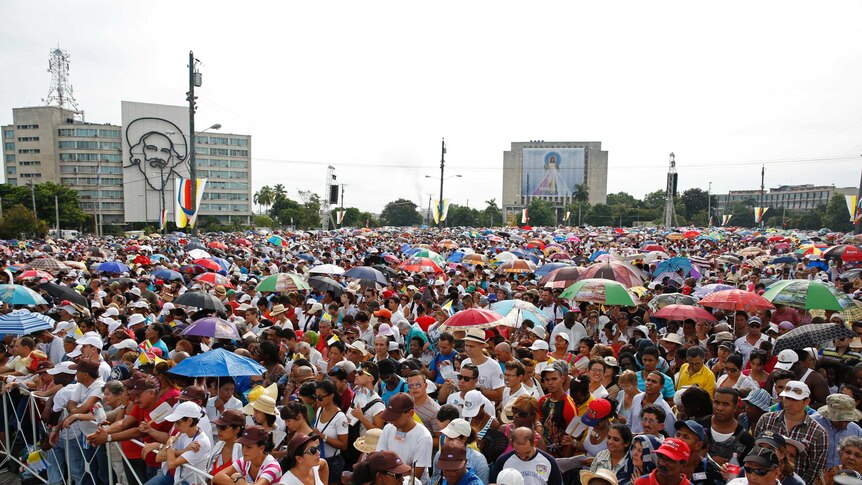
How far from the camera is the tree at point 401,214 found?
115m

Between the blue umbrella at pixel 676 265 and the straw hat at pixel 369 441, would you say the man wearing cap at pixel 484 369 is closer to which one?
the straw hat at pixel 369 441

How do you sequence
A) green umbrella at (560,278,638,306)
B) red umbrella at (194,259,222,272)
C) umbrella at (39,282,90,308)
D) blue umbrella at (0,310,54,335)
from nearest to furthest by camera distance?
blue umbrella at (0,310,54,335) < green umbrella at (560,278,638,306) < umbrella at (39,282,90,308) < red umbrella at (194,259,222,272)

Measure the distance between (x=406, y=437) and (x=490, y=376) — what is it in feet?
5.46

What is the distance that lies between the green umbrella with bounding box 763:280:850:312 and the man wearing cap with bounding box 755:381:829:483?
10.4ft

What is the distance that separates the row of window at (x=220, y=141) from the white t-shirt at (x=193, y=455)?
113301 mm

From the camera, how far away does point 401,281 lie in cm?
1470

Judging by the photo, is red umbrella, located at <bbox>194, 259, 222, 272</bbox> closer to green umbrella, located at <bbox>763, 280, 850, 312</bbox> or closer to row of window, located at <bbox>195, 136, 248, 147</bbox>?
green umbrella, located at <bbox>763, 280, 850, 312</bbox>

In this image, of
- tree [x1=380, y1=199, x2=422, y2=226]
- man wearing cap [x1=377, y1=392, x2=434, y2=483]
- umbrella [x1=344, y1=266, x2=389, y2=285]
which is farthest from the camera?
tree [x1=380, y1=199, x2=422, y2=226]

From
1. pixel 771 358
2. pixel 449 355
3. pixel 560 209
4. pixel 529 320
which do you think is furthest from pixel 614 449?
pixel 560 209

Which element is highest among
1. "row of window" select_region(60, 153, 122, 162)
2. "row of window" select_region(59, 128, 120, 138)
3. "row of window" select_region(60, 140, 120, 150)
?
"row of window" select_region(59, 128, 120, 138)

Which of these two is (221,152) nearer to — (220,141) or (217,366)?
(220,141)

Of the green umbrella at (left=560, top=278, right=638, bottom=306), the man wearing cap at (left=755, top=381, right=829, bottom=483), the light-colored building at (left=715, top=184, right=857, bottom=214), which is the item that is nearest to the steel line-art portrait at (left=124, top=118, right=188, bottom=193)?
the green umbrella at (left=560, top=278, right=638, bottom=306)

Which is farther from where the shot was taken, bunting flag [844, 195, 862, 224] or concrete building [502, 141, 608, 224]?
concrete building [502, 141, 608, 224]

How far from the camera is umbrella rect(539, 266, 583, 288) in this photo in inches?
423
